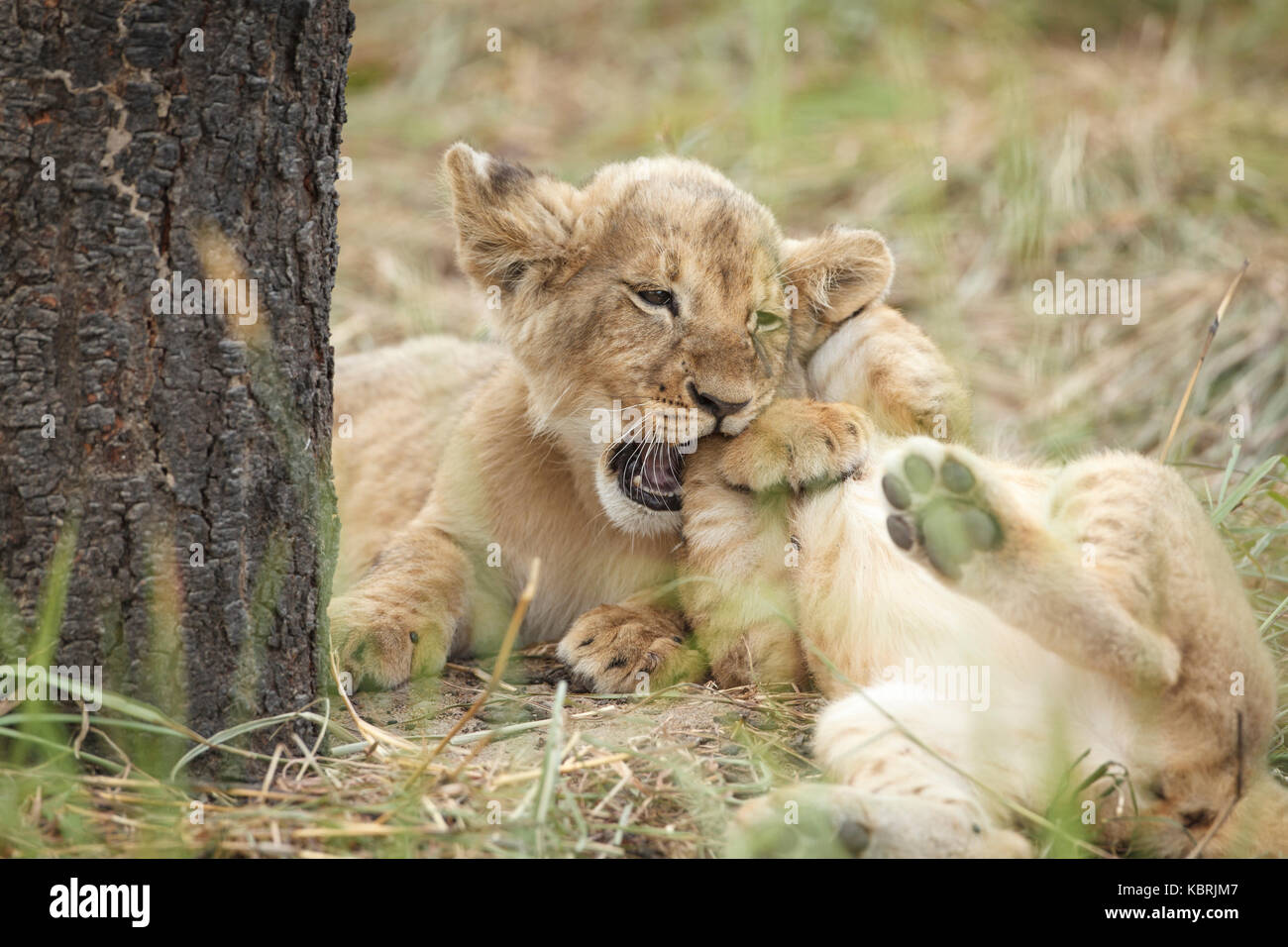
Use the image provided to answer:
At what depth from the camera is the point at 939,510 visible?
2.52 m

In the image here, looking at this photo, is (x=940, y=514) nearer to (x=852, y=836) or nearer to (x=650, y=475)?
(x=852, y=836)

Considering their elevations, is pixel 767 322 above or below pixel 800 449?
above

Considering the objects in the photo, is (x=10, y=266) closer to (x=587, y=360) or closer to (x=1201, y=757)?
(x=587, y=360)

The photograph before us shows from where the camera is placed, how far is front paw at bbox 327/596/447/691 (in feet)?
11.0

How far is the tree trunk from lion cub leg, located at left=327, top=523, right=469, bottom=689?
0.68 metres

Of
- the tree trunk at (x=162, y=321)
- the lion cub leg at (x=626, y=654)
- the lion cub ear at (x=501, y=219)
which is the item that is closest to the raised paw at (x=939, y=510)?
the lion cub leg at (x=626, y=654)

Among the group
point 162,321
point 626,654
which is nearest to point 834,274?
point 626,654

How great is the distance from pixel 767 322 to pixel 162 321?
1803mm

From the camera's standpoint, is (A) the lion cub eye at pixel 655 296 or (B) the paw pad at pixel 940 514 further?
(A) the lion cub eye at pixel 655 296

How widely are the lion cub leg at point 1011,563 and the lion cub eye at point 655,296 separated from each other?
3.67 ft

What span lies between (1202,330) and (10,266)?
16.3ft

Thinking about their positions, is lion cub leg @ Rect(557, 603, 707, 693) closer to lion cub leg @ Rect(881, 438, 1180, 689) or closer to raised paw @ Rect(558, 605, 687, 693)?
raised paw @ Rect(558, 605, 687, 693)

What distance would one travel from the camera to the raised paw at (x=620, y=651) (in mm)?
3357

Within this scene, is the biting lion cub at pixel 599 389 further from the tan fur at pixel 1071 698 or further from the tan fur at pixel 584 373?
the tan fur at pixel 1071 698
